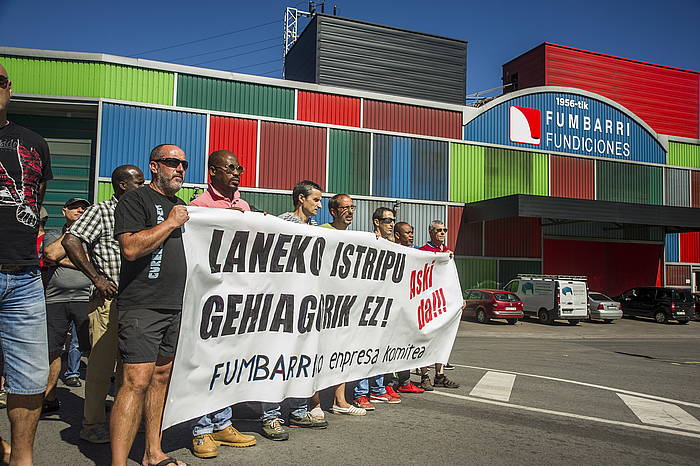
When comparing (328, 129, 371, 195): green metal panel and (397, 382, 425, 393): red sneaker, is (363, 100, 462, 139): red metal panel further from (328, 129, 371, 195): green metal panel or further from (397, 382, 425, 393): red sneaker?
(397, 382, 425, 393): red sneaker

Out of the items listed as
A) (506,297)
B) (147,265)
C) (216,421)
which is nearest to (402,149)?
(506,297)

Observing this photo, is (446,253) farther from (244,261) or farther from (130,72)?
(130,72)

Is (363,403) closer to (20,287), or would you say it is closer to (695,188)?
(20,287)

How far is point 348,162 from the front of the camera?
2309cm

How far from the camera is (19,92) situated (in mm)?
19016

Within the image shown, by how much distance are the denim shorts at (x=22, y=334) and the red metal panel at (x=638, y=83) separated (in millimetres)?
41998

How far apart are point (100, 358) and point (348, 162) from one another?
19.2m

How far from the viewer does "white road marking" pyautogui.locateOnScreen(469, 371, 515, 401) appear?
6.47 metres

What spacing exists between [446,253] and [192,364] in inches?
150

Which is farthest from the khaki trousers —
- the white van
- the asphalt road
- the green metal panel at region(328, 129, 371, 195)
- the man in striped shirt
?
the white van

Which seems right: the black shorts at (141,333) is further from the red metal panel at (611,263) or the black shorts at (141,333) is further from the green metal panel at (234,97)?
the red metal panel at (611,263)

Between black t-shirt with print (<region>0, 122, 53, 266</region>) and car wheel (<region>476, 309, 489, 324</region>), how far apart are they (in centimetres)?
1958

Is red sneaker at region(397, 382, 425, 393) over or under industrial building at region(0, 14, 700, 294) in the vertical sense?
under

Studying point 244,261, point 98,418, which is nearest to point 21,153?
point 244,261
